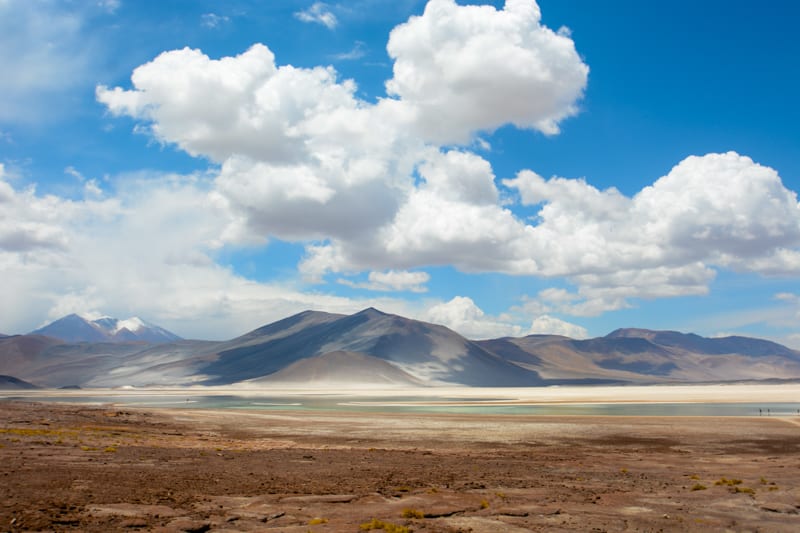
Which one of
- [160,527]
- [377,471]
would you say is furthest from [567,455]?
[160,527]

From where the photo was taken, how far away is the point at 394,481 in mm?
25750

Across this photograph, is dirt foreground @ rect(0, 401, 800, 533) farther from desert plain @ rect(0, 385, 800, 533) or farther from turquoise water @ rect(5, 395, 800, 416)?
turquoise water @ rect(5, 395, 800, 416)

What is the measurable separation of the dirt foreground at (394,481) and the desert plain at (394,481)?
77 mm

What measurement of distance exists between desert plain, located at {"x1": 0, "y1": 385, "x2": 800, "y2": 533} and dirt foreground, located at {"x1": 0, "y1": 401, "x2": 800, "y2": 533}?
0.08 metres

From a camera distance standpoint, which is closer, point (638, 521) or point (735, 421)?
point (638, 521)

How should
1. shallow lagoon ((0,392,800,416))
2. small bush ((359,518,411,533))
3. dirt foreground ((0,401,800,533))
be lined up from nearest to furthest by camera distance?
Result: small bush ((359,518,411,533)) < dirt foreground ((0,401,800,533)) < shallow lagoon ((0,392,800,416))

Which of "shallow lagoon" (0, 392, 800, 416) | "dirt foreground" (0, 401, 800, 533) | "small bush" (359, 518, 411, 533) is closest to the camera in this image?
"small bush" (359, 518, 411, 533)

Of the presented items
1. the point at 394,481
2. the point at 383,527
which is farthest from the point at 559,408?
the point at 383,527

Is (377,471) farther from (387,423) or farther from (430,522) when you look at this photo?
(387,423)

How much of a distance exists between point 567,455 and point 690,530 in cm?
1766

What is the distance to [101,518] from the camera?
17375mm

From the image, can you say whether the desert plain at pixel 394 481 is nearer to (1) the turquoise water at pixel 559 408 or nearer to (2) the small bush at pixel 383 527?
(2) the small bush at pixel 383 527

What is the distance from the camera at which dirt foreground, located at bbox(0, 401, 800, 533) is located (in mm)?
18594

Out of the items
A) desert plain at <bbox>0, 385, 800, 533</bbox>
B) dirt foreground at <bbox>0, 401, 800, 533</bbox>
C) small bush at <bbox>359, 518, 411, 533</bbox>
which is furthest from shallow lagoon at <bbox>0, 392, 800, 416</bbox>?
small bush at <bbox>359, 518, 411, 533</bbox>
